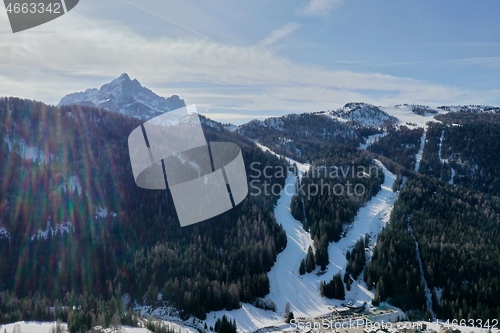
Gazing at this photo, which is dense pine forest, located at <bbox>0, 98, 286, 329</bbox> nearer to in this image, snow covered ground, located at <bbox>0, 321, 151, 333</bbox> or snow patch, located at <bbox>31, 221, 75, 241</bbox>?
snow patch, located at <bbox>31, 221, 75, 241</bbox>

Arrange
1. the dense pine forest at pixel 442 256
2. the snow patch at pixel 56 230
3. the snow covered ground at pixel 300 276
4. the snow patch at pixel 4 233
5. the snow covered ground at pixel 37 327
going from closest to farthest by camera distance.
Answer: the snow covered ground at pixel 37 327
the snow covered ground at pixel 300 276
the dense pine forest at pixel 442 256
the snow patch at pixel 4 233
the snow patch at pixel 56 230

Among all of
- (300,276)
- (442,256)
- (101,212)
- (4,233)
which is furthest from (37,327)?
(442,256)

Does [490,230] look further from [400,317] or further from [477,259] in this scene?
[400,317]

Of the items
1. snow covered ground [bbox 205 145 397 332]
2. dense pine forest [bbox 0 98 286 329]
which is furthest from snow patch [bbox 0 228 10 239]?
snow covered ground [bbox 205 145 397 332]

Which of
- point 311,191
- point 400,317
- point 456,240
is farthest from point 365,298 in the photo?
point 311,191

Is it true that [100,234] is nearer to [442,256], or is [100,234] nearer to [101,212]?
[101,212]

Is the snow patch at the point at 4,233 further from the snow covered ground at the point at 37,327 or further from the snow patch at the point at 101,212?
the snow covered ground at the point at 37,327

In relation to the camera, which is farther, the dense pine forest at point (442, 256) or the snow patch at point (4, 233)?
the snow patch at point (4, 233)

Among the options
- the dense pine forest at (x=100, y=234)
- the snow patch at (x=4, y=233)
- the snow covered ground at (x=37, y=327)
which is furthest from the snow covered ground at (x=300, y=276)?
the snow patch at (x=4, y=233)
